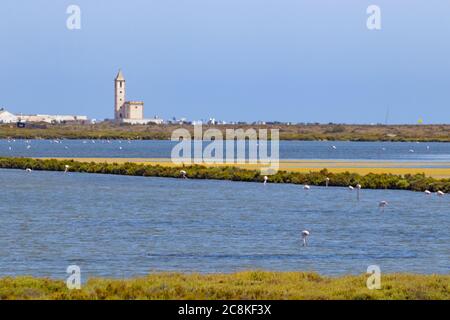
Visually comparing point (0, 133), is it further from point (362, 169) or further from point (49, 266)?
point (49, 266)

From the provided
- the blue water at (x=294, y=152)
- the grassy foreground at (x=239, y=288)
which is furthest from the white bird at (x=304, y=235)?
the blue water at (x=294, y=152)

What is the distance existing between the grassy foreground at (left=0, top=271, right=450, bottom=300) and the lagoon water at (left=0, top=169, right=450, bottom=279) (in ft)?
8.58

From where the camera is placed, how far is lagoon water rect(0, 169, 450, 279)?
73.0 feet

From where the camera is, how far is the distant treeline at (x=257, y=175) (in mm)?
46228

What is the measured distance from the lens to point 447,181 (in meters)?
45.1

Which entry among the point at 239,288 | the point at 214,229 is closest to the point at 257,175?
the point at 214,229

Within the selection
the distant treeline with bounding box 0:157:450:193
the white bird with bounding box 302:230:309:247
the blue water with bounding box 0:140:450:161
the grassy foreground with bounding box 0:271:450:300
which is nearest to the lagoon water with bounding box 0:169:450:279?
the white bird with bounding box 302:230:309:247

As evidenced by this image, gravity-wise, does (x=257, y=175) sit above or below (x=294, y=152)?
above

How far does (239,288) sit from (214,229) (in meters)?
12.5

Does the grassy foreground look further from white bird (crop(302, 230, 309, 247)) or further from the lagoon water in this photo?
white bird (crop(302, 230, 309, 247))

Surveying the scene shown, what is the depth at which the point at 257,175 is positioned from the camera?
51625mm

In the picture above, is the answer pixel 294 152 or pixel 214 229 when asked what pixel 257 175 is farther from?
pixel 294 152
